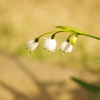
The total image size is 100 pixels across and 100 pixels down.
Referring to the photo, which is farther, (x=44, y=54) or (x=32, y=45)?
(x=44, y=54)

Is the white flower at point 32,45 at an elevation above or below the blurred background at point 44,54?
below

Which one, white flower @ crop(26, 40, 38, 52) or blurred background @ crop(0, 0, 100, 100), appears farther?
blurred background @ crop(0, 0, 100, 100)

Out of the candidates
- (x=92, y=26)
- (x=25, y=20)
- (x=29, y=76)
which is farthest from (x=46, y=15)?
(x=29, y=76)

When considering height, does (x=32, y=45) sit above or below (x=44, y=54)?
below

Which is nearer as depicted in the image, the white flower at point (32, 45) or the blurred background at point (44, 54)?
the white flower at point (32, 45)

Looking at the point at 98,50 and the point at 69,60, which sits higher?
the point at 98,50

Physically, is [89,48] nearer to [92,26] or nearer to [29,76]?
[92,26]

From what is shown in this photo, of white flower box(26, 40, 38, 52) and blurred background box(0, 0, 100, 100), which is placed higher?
blurred background box(0, 0, 100, 100)

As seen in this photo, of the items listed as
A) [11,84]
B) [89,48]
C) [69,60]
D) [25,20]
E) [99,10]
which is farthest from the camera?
[99,10]
